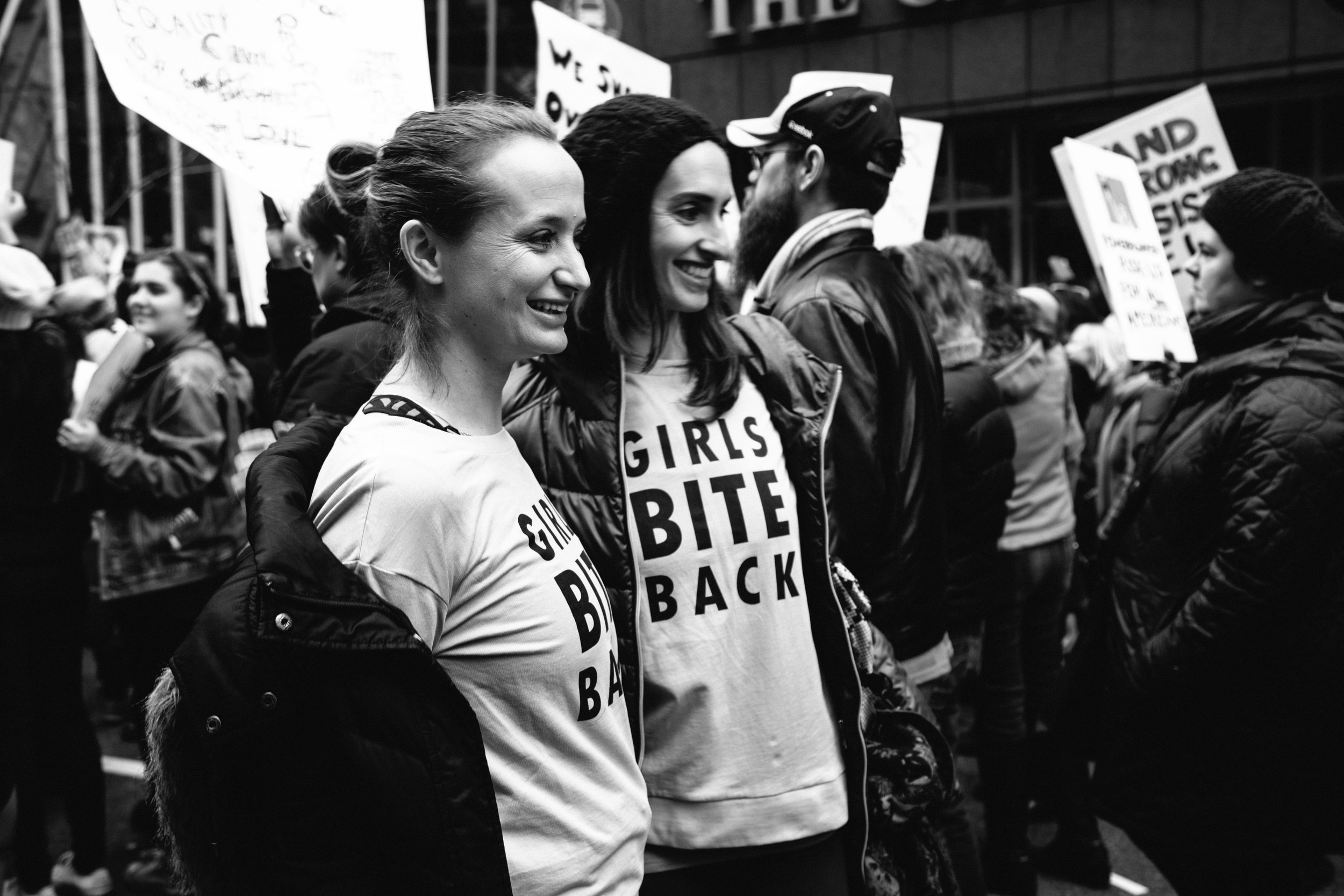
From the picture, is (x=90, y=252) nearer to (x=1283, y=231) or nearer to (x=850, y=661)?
(x=850, y=661)

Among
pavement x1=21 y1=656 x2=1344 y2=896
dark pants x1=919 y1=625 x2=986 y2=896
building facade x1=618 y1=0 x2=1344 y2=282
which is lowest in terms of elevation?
pavement x1=21 y1=656 x2=1344 y2=896

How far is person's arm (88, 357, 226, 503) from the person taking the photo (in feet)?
12.4

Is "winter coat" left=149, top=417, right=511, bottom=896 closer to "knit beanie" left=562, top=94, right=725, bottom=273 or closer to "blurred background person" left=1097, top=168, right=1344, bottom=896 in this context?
"knit beanie" left=562, top=94, right=725, bottom=273

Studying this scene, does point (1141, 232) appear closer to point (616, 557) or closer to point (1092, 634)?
point (1092, 634)

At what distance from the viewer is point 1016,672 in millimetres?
4047

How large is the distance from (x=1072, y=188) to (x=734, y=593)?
340cm

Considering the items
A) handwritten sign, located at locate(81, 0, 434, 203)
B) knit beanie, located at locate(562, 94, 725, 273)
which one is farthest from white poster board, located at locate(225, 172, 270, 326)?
knit beanie, located at locate(562, 94, 725, 273)

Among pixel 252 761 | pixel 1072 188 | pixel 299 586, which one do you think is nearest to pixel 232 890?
pixel 252 761

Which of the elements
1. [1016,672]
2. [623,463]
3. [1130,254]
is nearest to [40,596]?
[623,463]

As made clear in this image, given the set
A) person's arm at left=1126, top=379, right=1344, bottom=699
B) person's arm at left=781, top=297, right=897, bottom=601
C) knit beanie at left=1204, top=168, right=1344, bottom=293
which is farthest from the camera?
knit beanie at left=1204, top=168, right=1344, bottom=293

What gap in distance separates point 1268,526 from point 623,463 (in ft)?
4.50

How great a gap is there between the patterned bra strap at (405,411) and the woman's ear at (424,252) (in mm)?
164

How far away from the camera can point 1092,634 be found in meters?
2.89

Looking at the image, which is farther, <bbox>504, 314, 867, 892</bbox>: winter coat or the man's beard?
the man's beard
